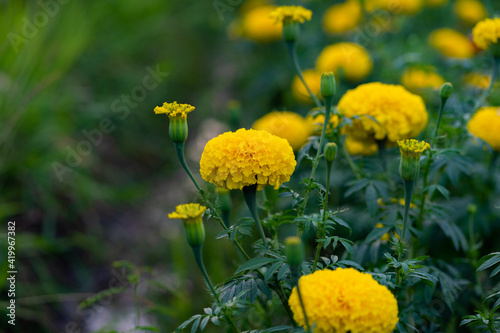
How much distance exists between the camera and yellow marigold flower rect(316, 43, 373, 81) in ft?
7.85

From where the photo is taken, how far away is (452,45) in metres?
2.71

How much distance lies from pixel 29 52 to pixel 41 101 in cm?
32

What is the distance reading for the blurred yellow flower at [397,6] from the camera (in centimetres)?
284

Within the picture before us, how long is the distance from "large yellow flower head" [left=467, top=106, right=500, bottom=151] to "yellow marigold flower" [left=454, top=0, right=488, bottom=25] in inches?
69.4

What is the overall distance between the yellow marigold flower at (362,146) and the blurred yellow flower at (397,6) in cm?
142

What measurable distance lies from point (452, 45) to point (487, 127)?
1330 mm

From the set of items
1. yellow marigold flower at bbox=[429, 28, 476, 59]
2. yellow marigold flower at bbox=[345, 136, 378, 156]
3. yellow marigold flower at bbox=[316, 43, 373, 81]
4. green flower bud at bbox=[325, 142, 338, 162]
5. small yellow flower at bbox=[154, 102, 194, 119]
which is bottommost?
green flower bud at bbox=[325, 142, 338, 162]

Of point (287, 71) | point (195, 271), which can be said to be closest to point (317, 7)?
point (287, 71)

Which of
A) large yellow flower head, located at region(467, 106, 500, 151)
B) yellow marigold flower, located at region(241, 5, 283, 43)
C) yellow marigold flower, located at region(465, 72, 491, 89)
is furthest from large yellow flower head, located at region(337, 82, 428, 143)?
yellow marigold flower, located at region(241, 5, 283, 43)

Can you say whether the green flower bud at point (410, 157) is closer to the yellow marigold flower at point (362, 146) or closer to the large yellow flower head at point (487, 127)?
the yellow marigold flower at point (362, 146)

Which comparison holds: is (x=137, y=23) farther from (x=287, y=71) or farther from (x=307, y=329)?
(x=307, y=329)

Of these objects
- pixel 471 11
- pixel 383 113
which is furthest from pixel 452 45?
pixel 383 113

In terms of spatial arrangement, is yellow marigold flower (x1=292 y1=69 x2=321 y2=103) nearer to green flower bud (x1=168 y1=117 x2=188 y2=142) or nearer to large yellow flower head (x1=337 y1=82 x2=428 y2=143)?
large yellow flower head (x1=337 y1=82 x2=428 y2=143)

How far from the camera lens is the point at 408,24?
326cm
